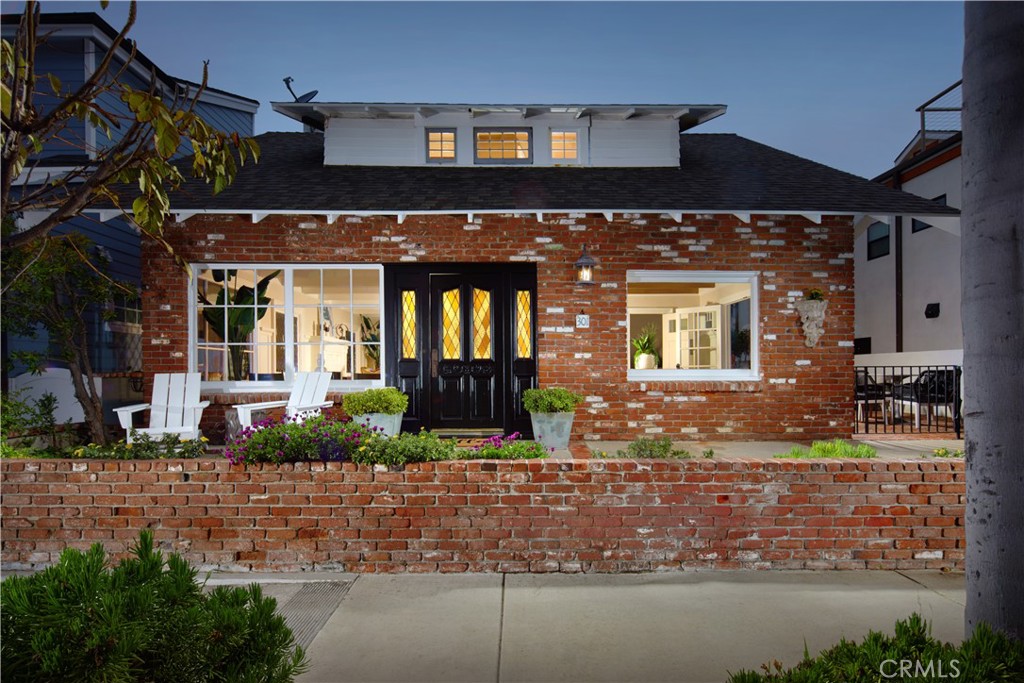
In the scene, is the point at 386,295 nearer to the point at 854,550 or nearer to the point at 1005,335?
the point at 854,550

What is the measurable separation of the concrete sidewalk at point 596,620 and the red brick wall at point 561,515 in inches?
5.2

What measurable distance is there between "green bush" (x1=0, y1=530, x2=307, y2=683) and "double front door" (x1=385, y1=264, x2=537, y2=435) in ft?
23.9

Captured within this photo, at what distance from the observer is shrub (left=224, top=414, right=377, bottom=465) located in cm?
502

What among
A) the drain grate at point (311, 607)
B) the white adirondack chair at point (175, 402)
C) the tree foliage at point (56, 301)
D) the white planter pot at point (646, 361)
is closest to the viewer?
the drain grate at point (311, 607)

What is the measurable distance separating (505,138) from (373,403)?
5.15 m

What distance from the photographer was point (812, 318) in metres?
9.49

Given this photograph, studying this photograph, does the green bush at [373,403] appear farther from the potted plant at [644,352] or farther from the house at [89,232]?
the house at [89,232]

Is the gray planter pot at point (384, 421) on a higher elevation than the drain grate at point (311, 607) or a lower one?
Answer: higher

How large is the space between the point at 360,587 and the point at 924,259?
14927 millimetres

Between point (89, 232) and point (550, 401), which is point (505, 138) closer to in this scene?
point (550, 401)

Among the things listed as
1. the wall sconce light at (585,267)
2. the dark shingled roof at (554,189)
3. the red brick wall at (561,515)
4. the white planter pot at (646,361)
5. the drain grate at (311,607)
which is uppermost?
the dark shingled roof at (554,189)

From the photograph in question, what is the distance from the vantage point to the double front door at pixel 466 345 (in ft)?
31.7

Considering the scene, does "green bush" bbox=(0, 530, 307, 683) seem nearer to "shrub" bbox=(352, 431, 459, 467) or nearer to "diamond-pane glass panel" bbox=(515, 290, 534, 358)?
"shrub" bbox=(352, 431, 459, 467)

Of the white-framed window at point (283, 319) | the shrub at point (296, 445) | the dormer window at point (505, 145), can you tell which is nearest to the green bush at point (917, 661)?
the shrub at point (296, 445)
